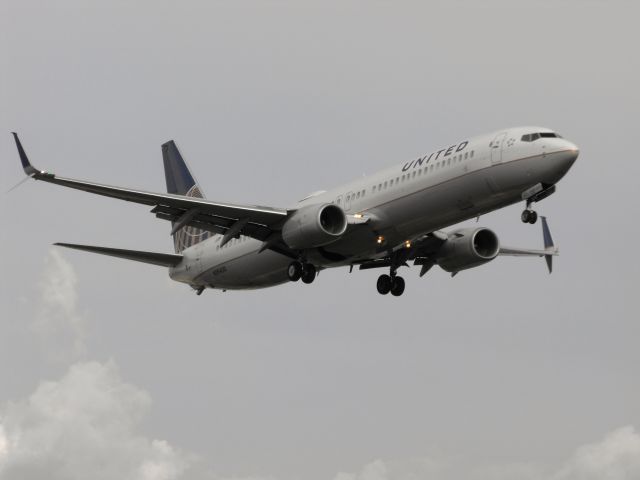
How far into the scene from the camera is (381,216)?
4509 cm

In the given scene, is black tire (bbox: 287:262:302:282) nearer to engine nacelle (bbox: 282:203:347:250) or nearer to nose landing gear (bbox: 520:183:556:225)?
engine nacelle (bbox: 282:203:347:250)

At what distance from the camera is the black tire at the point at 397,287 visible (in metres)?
52.0

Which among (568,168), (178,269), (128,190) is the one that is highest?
(178,269)

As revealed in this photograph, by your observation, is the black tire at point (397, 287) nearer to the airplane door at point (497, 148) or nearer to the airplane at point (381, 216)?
the airplane at point (381, 216)

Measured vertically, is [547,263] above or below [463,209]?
above

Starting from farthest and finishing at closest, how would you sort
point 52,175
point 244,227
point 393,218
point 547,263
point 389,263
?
point 547,263, point 389,263, point 244,227, point 393,218, point 52,175

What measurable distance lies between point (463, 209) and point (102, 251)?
1601 centimetres

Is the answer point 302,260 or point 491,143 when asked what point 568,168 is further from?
point 302,260

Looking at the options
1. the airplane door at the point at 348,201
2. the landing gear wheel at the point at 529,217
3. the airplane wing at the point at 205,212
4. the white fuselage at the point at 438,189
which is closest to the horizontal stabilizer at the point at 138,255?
the airplane wing at the point at 205,212

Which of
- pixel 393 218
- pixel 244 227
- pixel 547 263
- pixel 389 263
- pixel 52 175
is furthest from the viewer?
pixel 547 263

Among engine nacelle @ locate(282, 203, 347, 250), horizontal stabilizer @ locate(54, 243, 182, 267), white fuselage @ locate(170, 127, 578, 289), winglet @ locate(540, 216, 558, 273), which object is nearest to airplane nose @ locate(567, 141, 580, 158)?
white fuselage @ locate(170, 127, 578, 289)

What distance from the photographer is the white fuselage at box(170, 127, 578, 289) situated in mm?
41938

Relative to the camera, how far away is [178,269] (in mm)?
55688

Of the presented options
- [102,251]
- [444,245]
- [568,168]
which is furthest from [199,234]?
[568,168]
